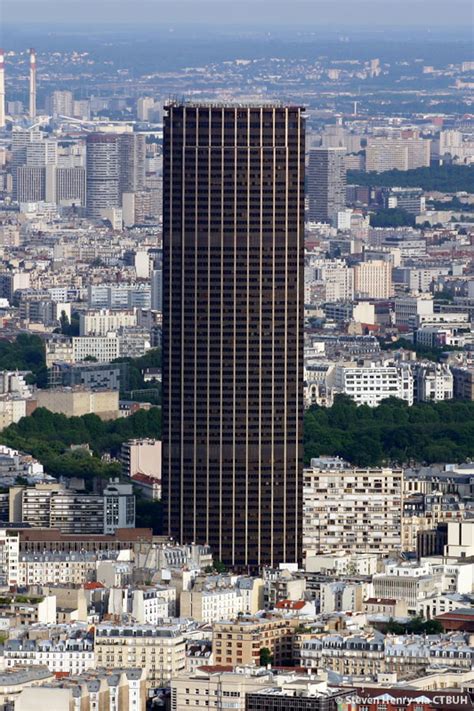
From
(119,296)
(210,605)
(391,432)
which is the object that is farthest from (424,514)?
(119,296)

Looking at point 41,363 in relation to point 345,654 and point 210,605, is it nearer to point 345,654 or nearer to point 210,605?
point 210,605

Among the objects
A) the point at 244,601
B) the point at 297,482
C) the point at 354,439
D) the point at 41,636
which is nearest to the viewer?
the point at 41,636

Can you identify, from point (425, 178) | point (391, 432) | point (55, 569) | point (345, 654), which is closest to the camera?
point (345, 654)

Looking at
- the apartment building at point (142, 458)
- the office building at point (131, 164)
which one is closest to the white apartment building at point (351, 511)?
the apartment building at point (142, 458)

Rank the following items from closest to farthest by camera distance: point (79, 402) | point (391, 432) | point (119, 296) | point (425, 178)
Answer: point (391, 432), point (79, 402), point (119, 296), point (425, 178)

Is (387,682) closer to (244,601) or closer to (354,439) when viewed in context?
(244,601)

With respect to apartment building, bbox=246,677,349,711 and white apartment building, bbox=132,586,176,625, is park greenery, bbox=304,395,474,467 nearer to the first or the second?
white apartment building, bbox=132,586,176,625

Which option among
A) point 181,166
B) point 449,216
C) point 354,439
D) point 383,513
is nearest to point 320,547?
point 383,513
